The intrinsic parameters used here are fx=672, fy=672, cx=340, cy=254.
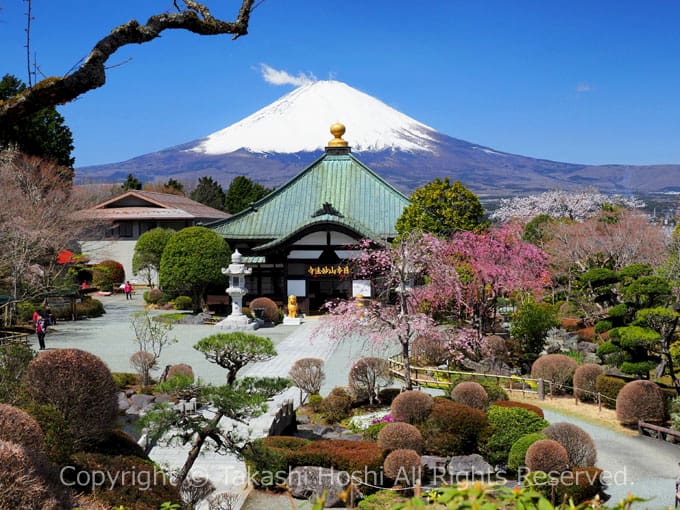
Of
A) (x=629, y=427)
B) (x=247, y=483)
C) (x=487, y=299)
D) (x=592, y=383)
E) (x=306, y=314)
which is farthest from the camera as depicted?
(x=306, y=314)

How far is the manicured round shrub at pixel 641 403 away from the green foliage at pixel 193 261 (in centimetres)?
1967

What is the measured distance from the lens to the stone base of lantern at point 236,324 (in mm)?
26844

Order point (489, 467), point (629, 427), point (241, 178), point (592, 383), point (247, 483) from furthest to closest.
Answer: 1. point (241, 178)
2. point (592, 383)
3. point (629, 427)
4. point (489, 467)
5. point (247, 483)

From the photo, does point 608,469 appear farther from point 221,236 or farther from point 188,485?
point 221,236

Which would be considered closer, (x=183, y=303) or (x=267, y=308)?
(x=267, y=308)

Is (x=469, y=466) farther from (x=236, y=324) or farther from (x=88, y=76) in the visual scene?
(x=236, y=324)

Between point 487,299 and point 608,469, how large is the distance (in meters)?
10.1

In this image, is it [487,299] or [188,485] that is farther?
[487,299]

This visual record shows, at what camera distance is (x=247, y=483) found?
10.4m

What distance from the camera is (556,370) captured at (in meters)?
16.6

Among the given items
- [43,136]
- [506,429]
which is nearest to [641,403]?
[506,429]

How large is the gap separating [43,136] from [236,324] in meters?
22.1

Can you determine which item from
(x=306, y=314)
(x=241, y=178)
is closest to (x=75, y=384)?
(x=306, y=314)

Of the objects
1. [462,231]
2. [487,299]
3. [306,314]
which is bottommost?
[306,314]
